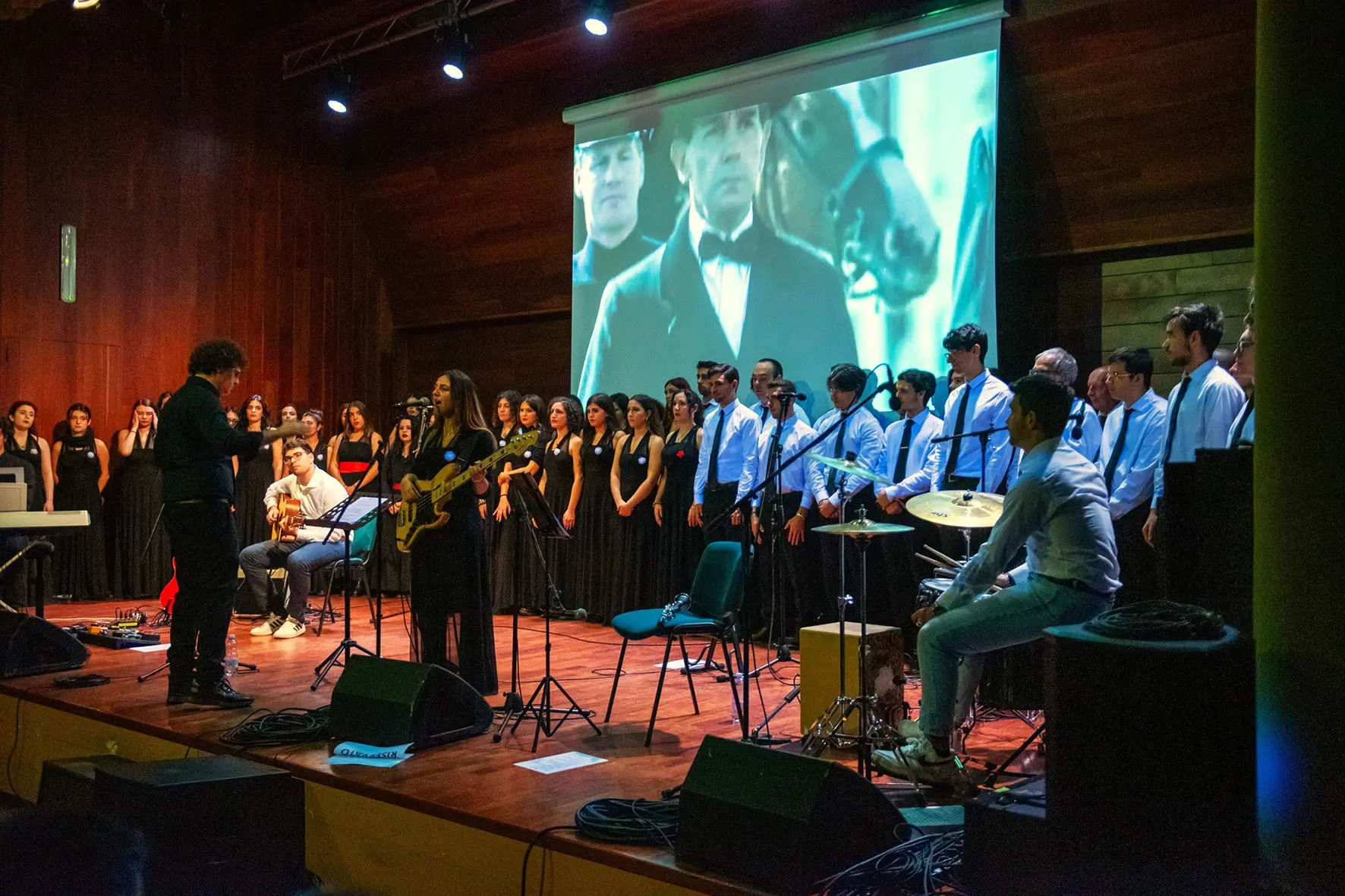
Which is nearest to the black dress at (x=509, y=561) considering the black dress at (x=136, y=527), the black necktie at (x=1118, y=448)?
the black dress at (x=136, y=527)

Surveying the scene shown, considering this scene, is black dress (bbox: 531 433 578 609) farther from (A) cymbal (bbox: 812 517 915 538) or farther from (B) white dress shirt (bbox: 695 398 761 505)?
(A) cymbal (bbox: 812 517 915 538)

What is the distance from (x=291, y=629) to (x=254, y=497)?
264 cm

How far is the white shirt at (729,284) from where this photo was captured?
8.76m

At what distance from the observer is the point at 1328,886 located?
246 cm

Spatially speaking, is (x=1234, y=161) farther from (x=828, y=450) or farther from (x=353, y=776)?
A: (x=353, y=776)

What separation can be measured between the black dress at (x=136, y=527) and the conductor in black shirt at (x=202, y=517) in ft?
15.8

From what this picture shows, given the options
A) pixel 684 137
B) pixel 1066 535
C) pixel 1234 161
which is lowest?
pixel 1066 535

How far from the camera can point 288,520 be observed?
721 centimetres

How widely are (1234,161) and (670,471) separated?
13.2 feet

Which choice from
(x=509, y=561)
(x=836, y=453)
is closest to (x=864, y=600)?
(x=836, y=453)

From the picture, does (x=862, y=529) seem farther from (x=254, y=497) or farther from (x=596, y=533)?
(x=254, y=497)

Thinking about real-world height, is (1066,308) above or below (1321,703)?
above

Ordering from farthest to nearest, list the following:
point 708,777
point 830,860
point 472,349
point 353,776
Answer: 1. point 472,349
2. point 353,776
3. point 708,777
4. point 830,860

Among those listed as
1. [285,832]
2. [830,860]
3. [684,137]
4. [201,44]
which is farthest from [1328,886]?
[201,44]
